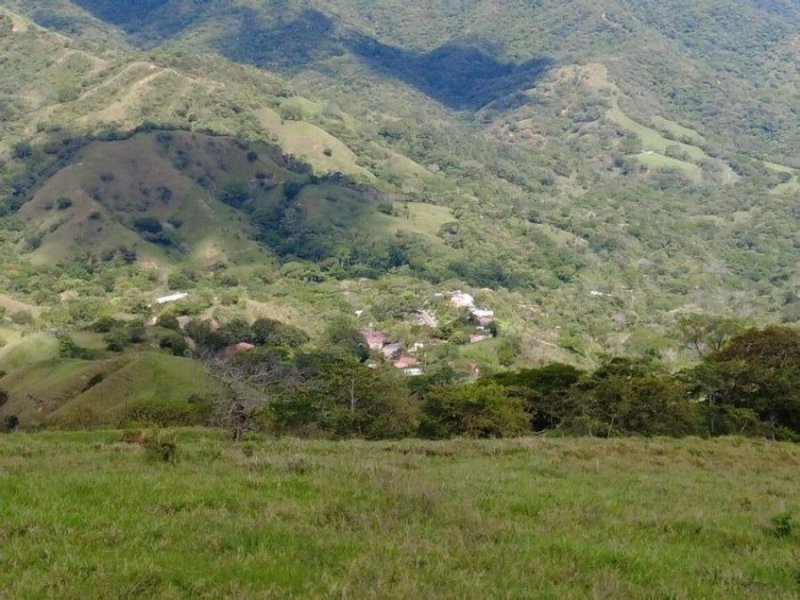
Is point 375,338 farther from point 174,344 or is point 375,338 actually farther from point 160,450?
point 160,450

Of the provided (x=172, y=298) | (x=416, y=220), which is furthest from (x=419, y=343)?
(x=416, y=220)

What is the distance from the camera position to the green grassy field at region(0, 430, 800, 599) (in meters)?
6.24

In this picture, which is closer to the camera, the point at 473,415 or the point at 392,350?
the point at 473,415

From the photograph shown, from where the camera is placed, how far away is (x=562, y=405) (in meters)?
37.9

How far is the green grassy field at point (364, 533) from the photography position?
246 inches

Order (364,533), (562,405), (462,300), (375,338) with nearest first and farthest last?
(364,533) → (562,405) → (375,338) → (462,300)

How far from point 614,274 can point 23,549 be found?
15768cm

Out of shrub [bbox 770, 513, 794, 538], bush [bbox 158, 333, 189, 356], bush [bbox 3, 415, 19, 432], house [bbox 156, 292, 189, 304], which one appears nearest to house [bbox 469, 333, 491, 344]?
bush [bbox 158, 333, 189, 356]

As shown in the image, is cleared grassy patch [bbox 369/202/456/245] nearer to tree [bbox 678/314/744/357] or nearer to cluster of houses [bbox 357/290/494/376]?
cluster of houses [bbox 357/290/494/376]

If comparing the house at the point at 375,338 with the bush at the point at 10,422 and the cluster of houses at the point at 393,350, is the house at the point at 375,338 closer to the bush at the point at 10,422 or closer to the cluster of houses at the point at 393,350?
the cluster of houses at the point at 393,350

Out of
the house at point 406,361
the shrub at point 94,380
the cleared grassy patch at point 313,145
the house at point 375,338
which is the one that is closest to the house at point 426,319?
the house at point 375,338

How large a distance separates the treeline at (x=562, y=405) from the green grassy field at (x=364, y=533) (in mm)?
17730

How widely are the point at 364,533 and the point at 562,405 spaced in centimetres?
3147

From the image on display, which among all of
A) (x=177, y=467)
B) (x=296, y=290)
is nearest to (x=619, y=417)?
(x=177, y=467)
